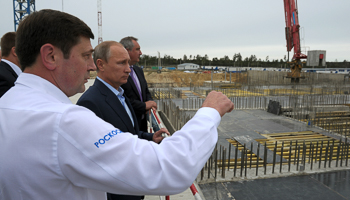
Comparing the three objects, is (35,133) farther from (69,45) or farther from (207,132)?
(207,132)

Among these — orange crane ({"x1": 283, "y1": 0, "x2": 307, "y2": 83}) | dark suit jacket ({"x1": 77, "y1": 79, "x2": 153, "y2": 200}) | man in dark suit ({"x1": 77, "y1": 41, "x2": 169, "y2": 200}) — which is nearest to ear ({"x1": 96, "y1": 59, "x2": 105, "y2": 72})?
man in dark suit ({"x1": 77, "y1": 41, "x2": 169, "y2": 200})

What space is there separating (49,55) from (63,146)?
399 millimetres

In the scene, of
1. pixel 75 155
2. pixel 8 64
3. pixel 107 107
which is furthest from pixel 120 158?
pixel 8 64

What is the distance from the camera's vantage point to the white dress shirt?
0.85 m

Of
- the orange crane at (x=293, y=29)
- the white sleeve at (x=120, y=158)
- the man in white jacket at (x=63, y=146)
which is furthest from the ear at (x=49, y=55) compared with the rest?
the orange crane at (x=293, y=29)

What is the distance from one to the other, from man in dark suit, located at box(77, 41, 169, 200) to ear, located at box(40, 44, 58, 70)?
3.50ft

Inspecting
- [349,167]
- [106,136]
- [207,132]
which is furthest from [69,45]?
[349,167]

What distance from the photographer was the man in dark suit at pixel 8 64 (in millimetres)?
3016

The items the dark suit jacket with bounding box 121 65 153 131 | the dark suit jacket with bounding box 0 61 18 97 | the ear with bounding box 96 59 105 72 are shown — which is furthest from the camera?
the dark suit jacket with bounding box 121 65 153 131

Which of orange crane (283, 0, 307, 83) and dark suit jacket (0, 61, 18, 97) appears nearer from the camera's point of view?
dark suit jacket (0, 61, 18, 97)

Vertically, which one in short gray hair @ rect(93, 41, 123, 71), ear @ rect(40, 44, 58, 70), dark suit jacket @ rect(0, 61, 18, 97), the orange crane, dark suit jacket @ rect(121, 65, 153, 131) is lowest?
dark suit jacket @ rect(121, 65, 153, 131)

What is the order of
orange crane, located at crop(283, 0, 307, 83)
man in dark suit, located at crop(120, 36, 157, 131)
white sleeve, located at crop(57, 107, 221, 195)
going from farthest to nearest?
orange crane, located at crop(283, 0, 307, 83)
man in dark suit, located at crop(120, 36, 157, 131)
white sleeve, located at crop(57, 107, 221, 195)

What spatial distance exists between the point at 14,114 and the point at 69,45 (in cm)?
34

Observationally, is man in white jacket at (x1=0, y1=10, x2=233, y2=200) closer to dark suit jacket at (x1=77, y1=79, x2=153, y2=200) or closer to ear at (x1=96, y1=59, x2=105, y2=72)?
dark suit jacket at (x1=77, y1=79, x2=153, y2=200)
